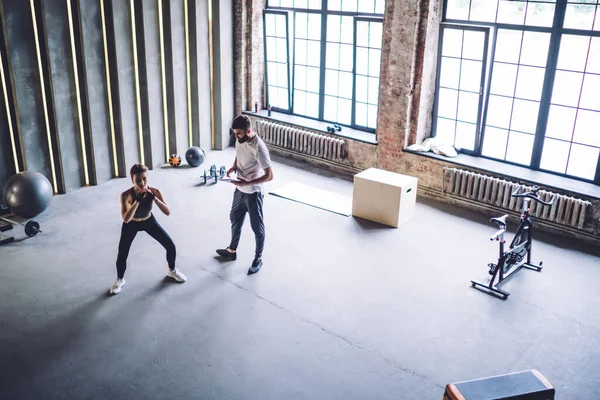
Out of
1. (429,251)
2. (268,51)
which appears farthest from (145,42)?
(429,251)

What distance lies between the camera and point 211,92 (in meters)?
11.1

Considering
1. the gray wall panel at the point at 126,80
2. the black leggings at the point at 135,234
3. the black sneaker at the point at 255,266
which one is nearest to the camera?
the black leggings at the point at 135,234

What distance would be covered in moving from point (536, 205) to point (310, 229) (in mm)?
3179

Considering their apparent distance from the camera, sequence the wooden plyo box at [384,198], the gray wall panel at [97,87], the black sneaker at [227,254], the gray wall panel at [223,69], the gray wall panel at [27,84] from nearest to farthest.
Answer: the black sneaker at [227,254] < the gray wall panel at [27,84] < the wooden plyo box at [384,198] < the gray wall panel at [97,87] < the gray wall panel at [223,69]

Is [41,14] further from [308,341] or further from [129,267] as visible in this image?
[308,341]

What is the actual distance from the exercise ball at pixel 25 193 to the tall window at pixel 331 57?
501cm

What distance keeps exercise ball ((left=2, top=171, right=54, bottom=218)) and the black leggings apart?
7.43ft

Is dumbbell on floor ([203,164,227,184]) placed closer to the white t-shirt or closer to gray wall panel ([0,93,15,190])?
gray wall panel ([0,93,15,190])

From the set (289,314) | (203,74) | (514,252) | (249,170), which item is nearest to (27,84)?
(203,74)

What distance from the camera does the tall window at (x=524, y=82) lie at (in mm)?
7781

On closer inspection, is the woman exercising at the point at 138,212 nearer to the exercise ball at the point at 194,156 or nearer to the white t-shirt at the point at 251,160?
the white t-shirt at the point at 251,160

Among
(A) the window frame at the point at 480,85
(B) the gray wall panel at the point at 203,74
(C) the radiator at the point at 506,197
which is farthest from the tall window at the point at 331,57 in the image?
(C) the radiator at the point at 506,197

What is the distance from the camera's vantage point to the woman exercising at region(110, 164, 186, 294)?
5.65m

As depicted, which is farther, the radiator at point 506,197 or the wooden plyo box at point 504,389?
the radiator at point 506,197
